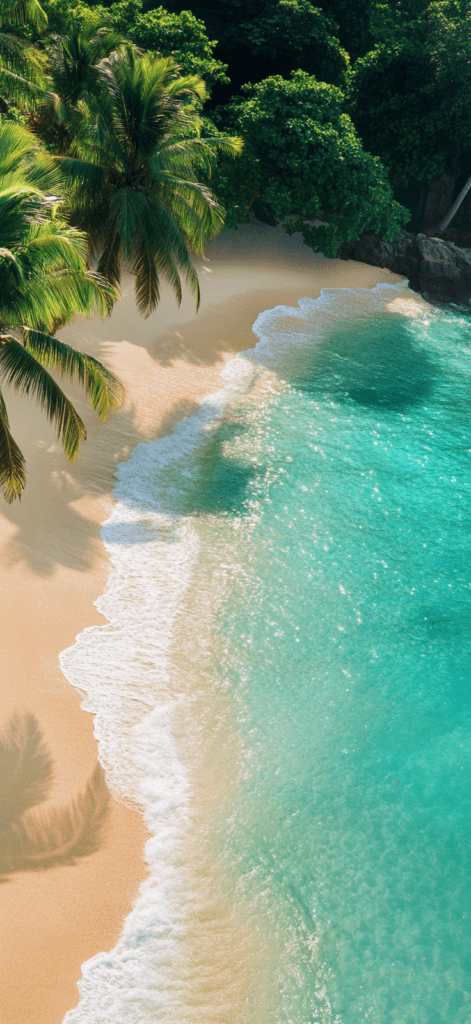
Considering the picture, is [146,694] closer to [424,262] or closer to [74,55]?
[74,55]

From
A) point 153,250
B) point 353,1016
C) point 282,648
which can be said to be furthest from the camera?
point 153,250

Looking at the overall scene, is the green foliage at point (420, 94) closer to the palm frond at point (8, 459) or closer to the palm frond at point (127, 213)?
the palm frond at point (127, 213)

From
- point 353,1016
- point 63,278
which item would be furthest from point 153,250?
point 353,1016

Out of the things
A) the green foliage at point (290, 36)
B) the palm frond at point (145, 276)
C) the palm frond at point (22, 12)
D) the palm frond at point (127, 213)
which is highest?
the green foliage at point (290, 36)

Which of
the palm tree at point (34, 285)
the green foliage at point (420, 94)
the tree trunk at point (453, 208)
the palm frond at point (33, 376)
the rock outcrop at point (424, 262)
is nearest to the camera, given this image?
the palm tree at point (34, 285)

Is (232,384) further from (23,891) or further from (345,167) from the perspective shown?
(23,891)

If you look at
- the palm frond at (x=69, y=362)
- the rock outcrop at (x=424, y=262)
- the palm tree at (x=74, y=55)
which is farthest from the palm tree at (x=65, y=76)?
the rock outcrop at (x=424, y=262)
